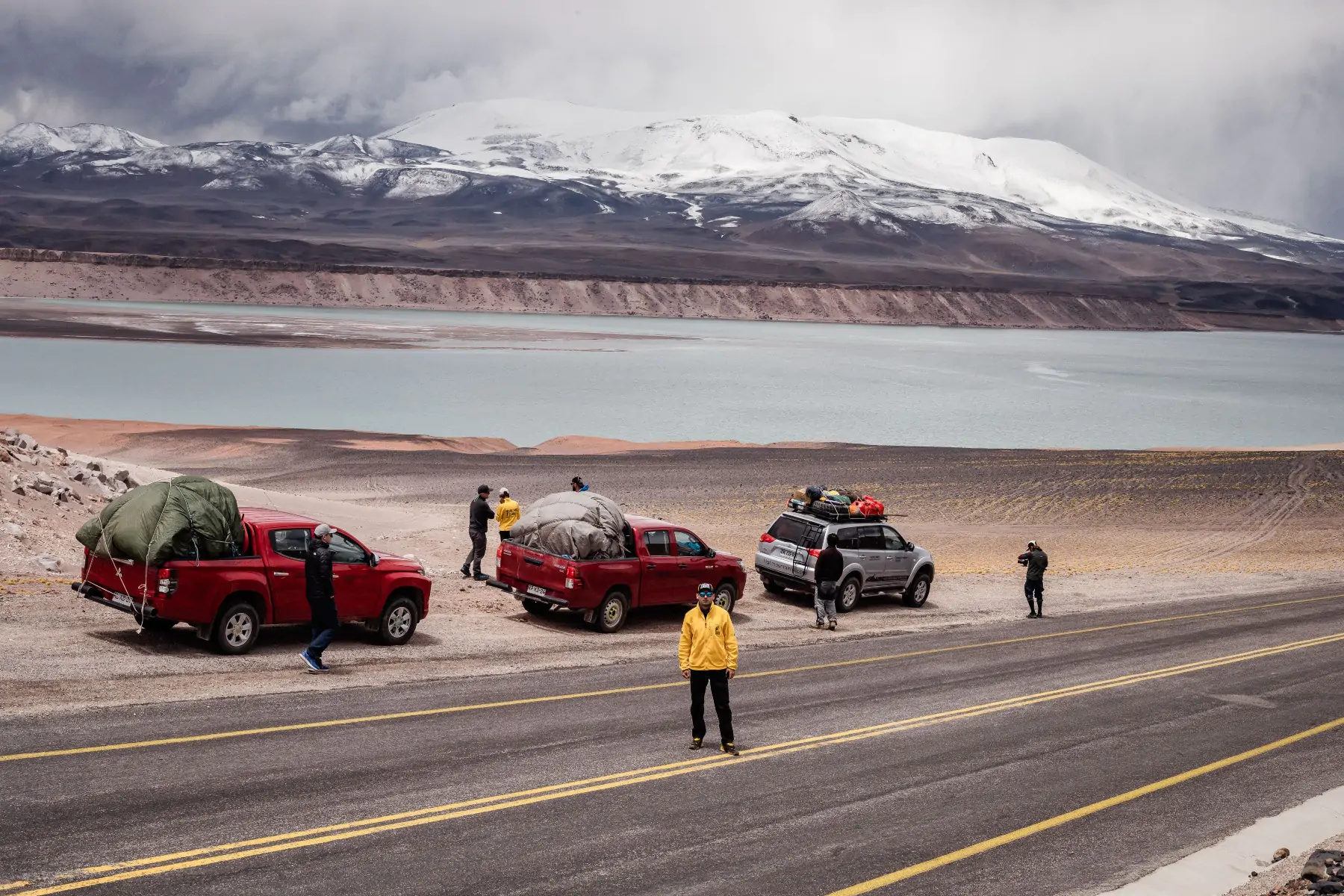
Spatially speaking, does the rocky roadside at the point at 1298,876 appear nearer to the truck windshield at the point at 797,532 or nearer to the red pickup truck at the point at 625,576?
the red pickup truck at the point at 625,576

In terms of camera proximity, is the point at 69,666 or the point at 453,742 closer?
the point at 453,742

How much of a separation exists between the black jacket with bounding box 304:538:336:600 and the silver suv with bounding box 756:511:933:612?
10.5 meters

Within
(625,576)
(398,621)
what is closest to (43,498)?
(398,621)

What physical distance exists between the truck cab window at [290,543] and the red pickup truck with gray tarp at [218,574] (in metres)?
0.01

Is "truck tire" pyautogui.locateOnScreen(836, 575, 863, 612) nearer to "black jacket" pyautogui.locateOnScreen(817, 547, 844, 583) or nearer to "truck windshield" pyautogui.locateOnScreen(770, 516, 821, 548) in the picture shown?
"truck windshield" pyautogui.locateOnScreen(770, 516, 821, 548)

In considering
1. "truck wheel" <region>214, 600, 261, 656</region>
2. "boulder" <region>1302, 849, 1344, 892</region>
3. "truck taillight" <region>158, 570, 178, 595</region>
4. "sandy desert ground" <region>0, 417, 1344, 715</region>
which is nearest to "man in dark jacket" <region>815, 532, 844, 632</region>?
"sandy desert ground" <region>0, 417, 1344, 715</region>

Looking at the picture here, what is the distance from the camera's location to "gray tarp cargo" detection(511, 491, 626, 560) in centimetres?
1894

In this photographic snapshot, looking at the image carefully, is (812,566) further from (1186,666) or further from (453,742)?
(453,742)

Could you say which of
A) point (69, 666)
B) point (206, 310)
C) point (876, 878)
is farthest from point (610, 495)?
point (206, 310)

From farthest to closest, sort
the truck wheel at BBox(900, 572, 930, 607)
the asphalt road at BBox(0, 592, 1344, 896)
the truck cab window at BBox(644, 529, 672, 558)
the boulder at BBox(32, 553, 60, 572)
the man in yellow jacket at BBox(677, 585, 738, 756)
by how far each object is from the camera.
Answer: the truck wheel at BBox(900, 572, 930, 607), the truck cab window at BBox(644, 529, 672, 558), the boulder at BBox(32, 553, 60, 572), the man in yellow jacket at BBox(677, 585, 738, 756), the asphalt road at BBox(0, 592, 1344, 896)

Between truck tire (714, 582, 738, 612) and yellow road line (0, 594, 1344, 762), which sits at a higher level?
truck tire (714, 582, 738, 612)

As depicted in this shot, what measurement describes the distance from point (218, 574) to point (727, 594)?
29.7ft

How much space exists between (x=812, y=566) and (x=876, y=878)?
13.3 m

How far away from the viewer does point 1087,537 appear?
3859cm
